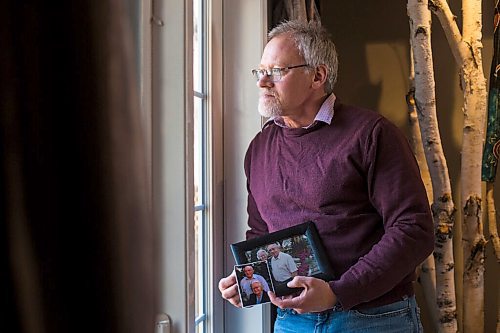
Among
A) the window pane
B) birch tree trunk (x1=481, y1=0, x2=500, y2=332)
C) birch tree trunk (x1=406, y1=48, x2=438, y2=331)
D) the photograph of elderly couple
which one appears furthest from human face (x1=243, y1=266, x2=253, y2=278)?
birch tree trunk (x1=481, y1=0, x2=500, y2=332)

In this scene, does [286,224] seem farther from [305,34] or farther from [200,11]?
[200,11]

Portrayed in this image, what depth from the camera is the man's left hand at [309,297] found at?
1403mm

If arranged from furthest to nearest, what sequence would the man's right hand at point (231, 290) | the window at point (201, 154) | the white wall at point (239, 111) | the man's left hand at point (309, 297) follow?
the white wall at point (239, 111) → the window at point (201, 154) → the man's right hand at point (231, 290) → the man's left hand at point (309, 297)

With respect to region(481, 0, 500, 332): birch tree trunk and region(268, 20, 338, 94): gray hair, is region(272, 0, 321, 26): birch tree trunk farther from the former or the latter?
region(481, 0, 500, 332): birch tree trunk

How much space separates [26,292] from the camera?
37cm

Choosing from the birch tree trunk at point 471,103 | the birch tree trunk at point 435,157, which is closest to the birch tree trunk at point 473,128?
the birch tree trunk at point 471,103

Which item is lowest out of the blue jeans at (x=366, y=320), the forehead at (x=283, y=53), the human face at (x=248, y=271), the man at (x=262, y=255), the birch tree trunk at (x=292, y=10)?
the blue jeans at (x=366, y=320)

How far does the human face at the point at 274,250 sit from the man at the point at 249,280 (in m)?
0.07

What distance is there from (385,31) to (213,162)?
140 centimetres

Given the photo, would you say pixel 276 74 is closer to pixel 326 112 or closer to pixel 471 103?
pixel 326 112

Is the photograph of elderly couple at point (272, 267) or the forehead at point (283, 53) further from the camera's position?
the forehead at point (283, 53)

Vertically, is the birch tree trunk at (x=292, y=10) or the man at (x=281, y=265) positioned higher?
the birch tree trunk at (x=292, y=10)

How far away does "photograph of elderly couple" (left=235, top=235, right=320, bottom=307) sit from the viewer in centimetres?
143

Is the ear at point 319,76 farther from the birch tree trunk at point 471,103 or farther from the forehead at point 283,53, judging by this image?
→ the birch tree trunk at point 471,103
